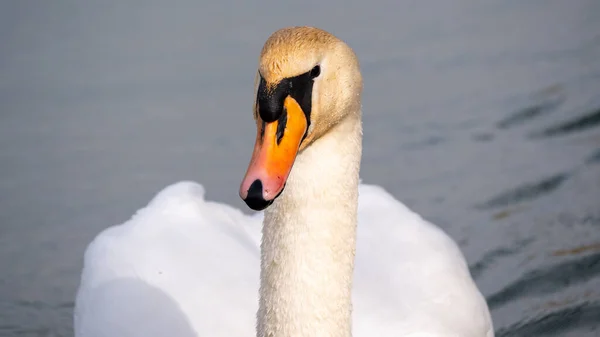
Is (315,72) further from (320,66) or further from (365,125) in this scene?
(365,125)

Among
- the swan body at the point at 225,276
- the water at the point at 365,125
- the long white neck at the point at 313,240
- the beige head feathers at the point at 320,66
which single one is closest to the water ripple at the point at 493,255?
the water at the point at 365,125

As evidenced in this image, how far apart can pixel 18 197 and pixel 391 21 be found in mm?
3803

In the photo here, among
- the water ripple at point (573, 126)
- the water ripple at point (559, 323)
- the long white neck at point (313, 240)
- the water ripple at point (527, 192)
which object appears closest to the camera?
the long white neck at point (313, 240)

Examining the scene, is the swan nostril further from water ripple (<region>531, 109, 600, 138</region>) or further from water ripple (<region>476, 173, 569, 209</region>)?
water ripple (<region>531, 109, 600, 138</region>)

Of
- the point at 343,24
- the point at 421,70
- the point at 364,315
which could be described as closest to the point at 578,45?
the point at 421,70

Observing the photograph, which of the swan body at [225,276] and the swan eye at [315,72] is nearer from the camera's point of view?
the swan eye at [315,72]

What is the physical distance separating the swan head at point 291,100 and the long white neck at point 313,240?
10 cm

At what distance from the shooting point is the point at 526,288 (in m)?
6.14

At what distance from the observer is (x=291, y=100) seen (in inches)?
115

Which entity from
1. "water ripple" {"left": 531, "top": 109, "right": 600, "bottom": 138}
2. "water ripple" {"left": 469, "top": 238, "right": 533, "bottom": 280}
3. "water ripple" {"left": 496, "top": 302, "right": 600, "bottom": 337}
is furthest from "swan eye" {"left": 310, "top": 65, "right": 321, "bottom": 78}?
"water ripple" {"left": 531, "top": 109, "right": 600, "bottom": 138}

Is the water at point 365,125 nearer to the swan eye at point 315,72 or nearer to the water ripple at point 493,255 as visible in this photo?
the water ripple at point 493,255

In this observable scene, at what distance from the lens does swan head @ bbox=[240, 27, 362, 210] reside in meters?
2.81

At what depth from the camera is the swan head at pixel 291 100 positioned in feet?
9.21

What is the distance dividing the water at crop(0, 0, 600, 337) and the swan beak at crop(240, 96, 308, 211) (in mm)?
3205
